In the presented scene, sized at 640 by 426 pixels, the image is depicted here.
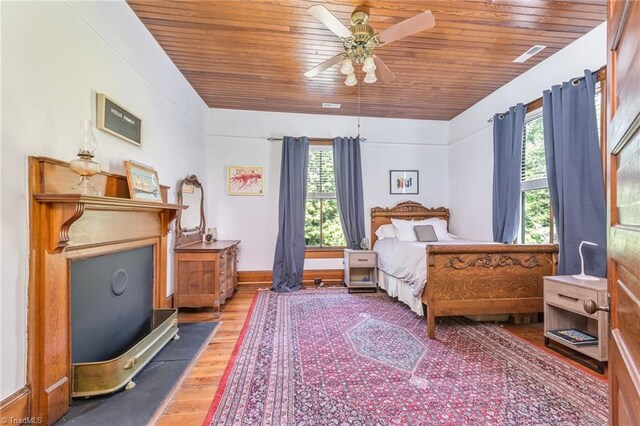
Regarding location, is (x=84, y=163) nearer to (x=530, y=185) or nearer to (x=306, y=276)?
(x=306, y=276)

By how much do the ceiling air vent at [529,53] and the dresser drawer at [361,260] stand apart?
289 centimetres

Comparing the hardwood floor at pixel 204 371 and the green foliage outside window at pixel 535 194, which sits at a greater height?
the green foliage outside window at pixel 535 194

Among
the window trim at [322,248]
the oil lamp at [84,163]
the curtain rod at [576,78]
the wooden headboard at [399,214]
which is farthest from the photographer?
the wooden headboard at [399,214]

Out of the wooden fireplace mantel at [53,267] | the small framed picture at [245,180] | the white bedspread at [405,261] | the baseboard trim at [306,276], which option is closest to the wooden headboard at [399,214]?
the white bedspread at [405,261]

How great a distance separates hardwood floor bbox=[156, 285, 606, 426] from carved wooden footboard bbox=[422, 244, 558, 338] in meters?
0.37

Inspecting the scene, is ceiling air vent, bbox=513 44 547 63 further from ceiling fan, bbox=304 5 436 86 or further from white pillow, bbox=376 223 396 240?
white pillow, bbox=376 223 396 240

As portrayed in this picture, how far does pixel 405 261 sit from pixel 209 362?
7.35 ft

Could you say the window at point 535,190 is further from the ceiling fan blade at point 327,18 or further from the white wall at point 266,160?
the ceiling fan blade at point 327,18

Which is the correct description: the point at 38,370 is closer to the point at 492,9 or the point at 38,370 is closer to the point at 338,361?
the point at 338,361

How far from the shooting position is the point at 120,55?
221cm

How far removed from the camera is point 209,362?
2.19 meters

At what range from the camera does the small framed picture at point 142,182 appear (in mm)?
2230

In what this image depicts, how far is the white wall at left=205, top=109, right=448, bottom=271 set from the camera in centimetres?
457

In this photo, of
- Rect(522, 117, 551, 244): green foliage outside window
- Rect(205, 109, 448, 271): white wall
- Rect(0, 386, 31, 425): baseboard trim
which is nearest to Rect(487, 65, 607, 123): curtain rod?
Rect(522, 117, 551, 244): green foliage outside window
